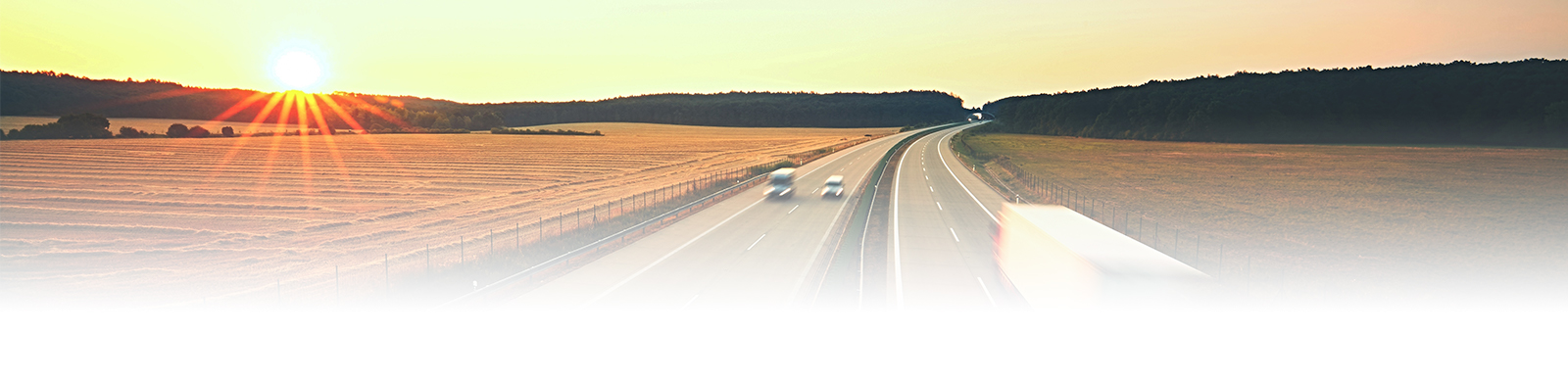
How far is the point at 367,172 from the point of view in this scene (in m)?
55.4

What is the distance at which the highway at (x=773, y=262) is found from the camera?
54.3 ft

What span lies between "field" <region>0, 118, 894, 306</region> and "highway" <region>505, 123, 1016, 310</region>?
641 cm

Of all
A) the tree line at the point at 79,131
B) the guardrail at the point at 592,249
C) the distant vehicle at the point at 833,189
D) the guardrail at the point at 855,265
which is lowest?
the guardrail at the point at 855,265

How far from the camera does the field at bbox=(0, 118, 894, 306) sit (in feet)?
64.0

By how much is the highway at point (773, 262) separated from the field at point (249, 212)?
641cm

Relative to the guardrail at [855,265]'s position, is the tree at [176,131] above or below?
above

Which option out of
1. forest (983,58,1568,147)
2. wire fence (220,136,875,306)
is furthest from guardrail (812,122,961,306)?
forest (983,58,1568,147)

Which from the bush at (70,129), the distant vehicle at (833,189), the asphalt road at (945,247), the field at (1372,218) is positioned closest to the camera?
the asphalt road at (945,247)

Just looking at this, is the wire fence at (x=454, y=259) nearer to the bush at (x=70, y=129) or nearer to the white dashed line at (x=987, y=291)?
the white dashed line at (x=987, y=291)

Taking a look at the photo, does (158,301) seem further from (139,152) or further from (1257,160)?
(1257,160)

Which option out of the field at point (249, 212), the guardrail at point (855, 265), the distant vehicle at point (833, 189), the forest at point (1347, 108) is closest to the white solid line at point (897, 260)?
the guardrail at point (855, 265)

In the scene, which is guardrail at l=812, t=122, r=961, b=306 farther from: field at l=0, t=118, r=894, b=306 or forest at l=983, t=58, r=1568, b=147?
forest at l=983, t=58, r=1568, b=147

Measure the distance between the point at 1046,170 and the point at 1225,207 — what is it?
28800mm

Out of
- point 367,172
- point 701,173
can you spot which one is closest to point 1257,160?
point 701,173
